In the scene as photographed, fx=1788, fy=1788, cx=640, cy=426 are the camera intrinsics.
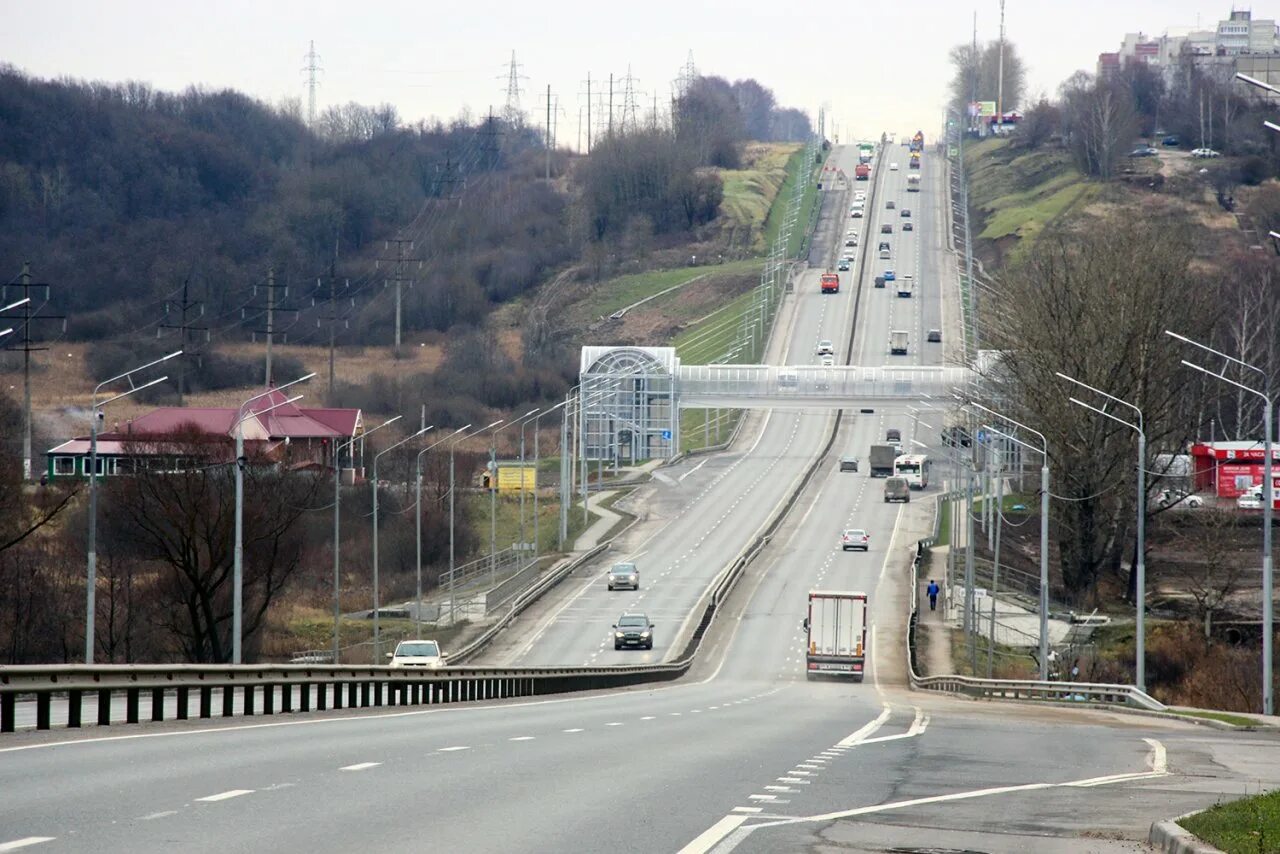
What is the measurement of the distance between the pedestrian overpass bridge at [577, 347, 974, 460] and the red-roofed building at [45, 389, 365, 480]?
16630mm

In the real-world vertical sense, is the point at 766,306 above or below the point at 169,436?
above

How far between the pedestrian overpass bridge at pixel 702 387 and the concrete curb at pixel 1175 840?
105 m

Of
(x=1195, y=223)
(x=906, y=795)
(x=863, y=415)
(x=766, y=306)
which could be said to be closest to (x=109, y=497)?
(x=906, y=795)

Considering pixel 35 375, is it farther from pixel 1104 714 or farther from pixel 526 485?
pixel 1104 714

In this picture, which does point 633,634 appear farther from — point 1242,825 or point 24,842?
point 24,842

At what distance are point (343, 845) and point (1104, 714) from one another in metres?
30.1

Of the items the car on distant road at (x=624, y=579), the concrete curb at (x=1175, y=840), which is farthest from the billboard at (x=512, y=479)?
the concrete curb at (x=1175, y=840)

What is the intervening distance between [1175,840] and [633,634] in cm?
5641

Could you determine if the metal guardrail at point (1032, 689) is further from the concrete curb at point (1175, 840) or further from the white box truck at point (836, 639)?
the concrete curb at point (1175, 840)

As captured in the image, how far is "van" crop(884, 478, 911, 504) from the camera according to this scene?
105 meters

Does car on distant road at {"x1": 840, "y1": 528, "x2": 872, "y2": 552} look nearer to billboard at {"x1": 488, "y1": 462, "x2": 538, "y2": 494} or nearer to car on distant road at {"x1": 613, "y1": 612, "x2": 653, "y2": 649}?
billboard at {"x1": 488, "y1": 462, "x2": 538, "y2": 494}

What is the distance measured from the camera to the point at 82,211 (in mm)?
199500

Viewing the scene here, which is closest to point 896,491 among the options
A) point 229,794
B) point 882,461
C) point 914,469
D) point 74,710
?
point 914,469

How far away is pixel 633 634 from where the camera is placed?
67688 mm
